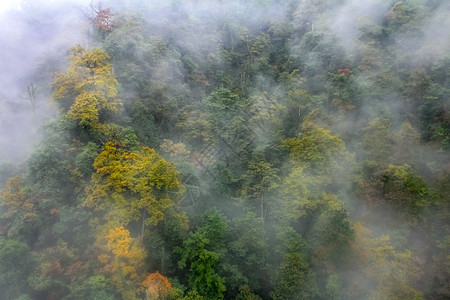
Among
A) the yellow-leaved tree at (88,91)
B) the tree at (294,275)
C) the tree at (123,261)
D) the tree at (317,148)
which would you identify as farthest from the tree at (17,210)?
the tree at (317,148)

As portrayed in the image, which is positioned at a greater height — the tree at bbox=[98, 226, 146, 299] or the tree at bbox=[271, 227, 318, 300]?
the tree at bbox=[98, 226, 146, 299]

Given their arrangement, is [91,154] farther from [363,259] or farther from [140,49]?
[363,259]

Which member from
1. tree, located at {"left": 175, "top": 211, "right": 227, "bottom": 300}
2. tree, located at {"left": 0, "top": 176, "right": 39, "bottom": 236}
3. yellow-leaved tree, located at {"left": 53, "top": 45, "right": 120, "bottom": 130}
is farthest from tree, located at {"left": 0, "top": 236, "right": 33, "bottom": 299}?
tree, located at {"left": 175, "top": 211, "right": 227, "bottom": 300}

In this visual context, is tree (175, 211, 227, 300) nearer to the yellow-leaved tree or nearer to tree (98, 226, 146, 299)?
tree (98, 226, 146, 299)

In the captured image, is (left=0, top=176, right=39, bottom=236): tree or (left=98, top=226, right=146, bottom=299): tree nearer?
(left=98, top=226, right=146, bottom=299): tree

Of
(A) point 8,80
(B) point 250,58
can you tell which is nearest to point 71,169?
(A) point 8,80

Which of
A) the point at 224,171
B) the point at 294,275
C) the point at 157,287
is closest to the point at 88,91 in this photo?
the point at 224,171

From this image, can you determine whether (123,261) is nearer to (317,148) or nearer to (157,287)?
(157,287)

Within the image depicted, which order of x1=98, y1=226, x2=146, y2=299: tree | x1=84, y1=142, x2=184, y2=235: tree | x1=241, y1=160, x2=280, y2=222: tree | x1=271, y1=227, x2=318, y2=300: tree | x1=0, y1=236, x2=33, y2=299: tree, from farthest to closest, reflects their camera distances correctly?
1. x1=241, y1=160, x2=280, y2=222: tree
2. x1=84, y1=142, x2=184, y2=235: tree
3. x1=271, y1=227, x2=318, y2=300: tree
4. x1=98, y1=226, x2=146, y2=299: tree
5. x1=0, y1=236, x2=33, y2=299: tree
